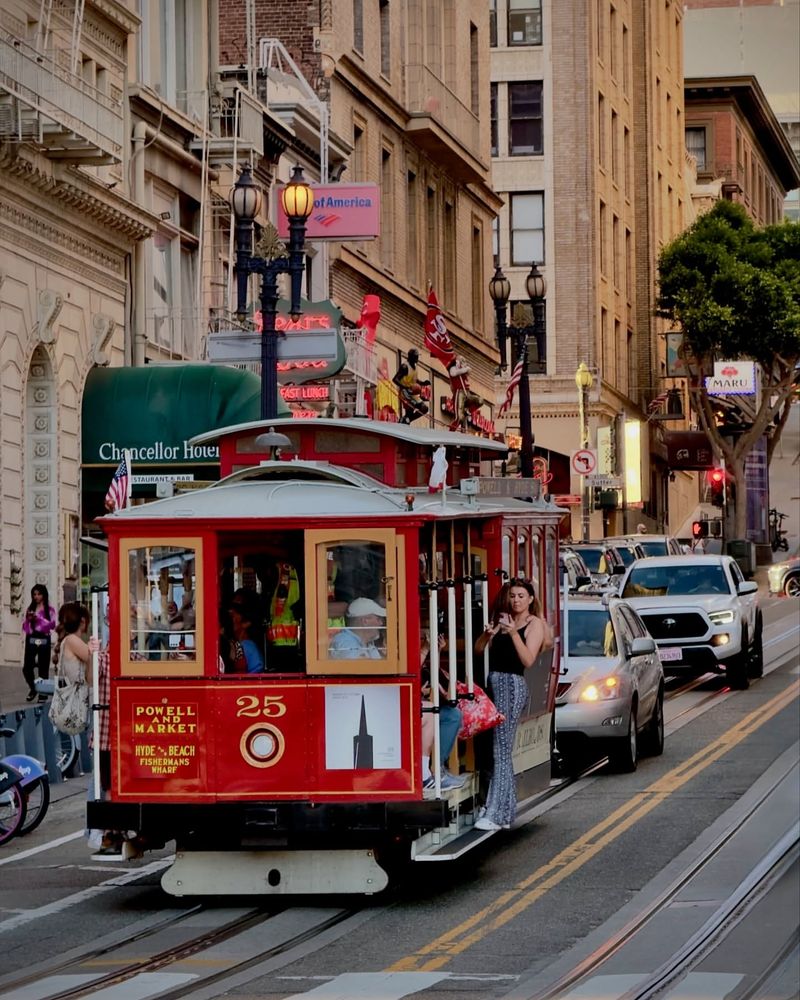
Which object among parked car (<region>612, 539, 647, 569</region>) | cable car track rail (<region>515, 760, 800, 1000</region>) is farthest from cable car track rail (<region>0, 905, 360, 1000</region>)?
parked car (<region>612, 539, 647, 569</region>)

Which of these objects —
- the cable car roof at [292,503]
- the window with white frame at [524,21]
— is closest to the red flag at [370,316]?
the cable car roof at [292,503]

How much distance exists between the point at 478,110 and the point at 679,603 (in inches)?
1110

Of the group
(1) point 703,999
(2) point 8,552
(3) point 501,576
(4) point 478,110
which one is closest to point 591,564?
(2) point 8,552

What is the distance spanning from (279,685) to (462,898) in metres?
1.84

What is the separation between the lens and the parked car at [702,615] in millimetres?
29594

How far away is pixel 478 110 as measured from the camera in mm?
55906

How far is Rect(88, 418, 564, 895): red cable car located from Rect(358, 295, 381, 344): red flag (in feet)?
89.8

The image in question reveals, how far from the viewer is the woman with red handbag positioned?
48.0 feet

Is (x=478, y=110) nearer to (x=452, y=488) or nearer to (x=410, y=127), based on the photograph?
(x=410, y=127)

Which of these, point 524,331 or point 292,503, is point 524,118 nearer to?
point 524,331

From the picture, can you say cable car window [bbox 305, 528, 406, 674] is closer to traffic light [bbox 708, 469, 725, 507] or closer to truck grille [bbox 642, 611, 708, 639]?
truck grille [bbox 642, 611, 708, 639]

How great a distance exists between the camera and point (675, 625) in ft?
98.2

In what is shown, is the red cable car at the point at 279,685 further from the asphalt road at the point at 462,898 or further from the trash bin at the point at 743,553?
the trash bin at the point at 743,553

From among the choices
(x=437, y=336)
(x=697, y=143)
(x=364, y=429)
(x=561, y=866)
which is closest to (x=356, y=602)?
(x=364, y=429)
